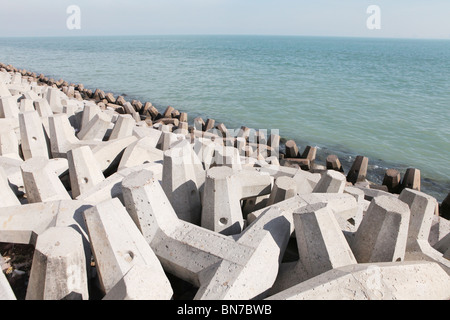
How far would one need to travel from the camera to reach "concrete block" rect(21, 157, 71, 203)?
8.33 ft

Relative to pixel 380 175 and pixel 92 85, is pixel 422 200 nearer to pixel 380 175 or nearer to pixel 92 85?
pixel 380 175

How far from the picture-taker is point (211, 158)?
3.61m

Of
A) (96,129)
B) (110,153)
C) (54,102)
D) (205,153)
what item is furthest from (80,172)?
(54,102)

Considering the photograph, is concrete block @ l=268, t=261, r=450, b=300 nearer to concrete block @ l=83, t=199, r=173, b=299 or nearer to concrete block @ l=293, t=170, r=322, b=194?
concrete block @ l=83, t=199, r=173, b=299

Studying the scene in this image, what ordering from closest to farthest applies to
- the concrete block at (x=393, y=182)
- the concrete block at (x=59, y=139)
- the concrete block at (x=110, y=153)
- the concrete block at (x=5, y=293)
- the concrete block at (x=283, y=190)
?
the concrete block at (x=5, y=293)
the concrete block at (x=283, y=190)
the concrete block at (x=110, y=153)
the concrete block at (x=59, y=139)
the concrete block at (x=393, y=182)

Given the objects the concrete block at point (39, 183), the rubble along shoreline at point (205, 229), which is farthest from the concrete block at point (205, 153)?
the concrete block at point (39, 183)

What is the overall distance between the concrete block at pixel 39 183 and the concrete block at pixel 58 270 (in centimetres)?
104

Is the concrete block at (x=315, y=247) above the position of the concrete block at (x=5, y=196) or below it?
below

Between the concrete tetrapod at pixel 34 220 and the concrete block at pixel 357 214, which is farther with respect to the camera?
the concrete block at pixel 357 214

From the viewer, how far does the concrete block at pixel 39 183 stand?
2539mm

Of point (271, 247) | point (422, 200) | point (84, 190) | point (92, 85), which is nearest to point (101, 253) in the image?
point (271, 247)

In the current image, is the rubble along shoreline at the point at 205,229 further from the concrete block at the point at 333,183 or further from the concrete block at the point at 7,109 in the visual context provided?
the concrete block at the point at 7,109
